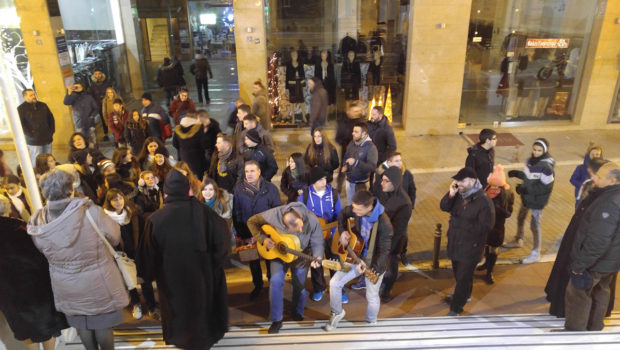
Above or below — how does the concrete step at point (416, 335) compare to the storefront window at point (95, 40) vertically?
below

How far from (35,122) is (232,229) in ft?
17.1

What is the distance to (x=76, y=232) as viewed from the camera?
3.08m

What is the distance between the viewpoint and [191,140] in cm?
734

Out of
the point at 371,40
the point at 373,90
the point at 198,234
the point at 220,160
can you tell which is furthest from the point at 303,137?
the point at 198,234

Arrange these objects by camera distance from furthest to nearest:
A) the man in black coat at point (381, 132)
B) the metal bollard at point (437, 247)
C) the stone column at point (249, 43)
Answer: the stone column at point (249, 43)
the man in black coat at point (381, 132)
the metal bollard at point (437, 247)

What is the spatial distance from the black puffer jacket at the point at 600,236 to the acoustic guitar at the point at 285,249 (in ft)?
7.38

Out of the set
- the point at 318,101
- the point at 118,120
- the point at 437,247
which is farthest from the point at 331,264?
the point at 118,120

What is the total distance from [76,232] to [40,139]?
6.54m

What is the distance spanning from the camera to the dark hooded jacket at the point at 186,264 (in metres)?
3.57

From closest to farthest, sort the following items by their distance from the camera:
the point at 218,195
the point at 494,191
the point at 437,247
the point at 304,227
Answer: the point at 304,227
the point at 218,195
the point at 494,191
the point at 437,247

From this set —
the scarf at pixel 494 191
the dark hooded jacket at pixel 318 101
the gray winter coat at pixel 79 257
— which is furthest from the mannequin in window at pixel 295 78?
the gray winter coat at pixel 79 257

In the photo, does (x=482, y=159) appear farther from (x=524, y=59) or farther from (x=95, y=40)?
(x=95, y=40)

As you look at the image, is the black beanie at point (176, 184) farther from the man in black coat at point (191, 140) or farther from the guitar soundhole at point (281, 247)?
the man in black coat at point (191, 140)

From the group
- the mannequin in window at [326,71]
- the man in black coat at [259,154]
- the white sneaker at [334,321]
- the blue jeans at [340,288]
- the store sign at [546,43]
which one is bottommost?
the white sneaker at [334,321]
